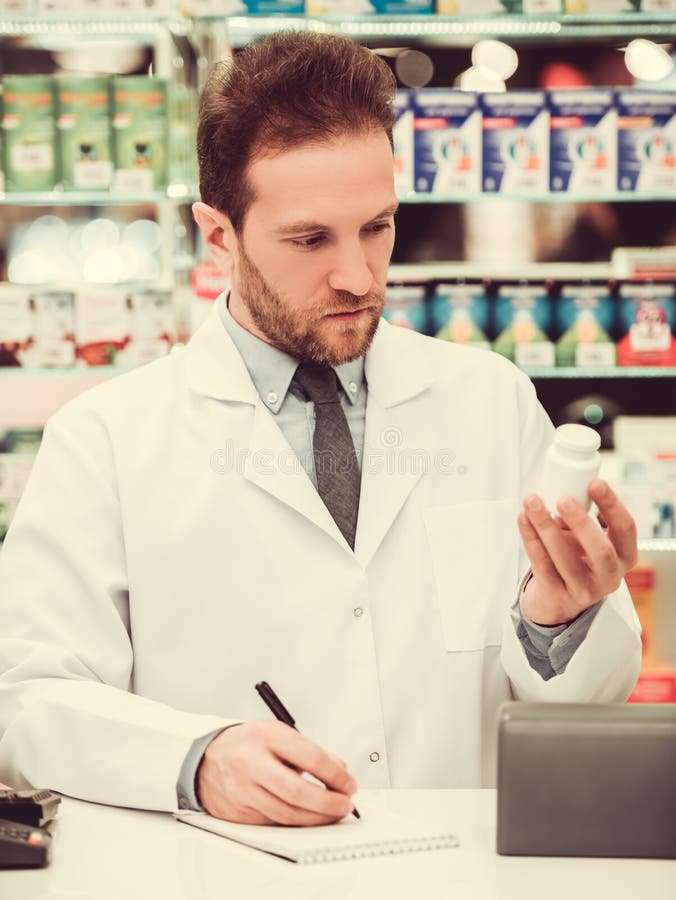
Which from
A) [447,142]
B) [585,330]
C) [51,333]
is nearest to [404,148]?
[447,142]

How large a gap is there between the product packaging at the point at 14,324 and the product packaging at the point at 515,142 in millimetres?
1401

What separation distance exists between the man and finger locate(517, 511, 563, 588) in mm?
171

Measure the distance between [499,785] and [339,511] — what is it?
63cm

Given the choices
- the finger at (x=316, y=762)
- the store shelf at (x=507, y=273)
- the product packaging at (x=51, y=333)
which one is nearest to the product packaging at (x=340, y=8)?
the store shelf at (x=507, y=273)

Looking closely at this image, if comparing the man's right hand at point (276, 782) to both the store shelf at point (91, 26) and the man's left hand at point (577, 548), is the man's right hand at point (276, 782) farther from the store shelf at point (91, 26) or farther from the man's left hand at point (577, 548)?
the store shelf at point (91, 26)

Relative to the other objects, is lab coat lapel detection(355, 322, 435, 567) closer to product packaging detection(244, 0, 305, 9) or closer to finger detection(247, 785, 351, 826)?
finger detection(247, 785, 351, 826)

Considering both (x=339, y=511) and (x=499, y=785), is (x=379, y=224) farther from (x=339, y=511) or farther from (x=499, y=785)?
(x=499, y=785)

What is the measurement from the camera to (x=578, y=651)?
4.58 feet

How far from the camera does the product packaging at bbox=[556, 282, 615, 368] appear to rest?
337cm

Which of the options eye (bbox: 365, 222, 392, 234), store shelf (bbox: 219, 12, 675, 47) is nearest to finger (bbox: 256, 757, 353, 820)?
eye (bbox: 365, 222, 392, 234)

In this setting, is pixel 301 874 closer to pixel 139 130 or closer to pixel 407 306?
pixel 407 306

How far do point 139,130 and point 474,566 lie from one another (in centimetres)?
211

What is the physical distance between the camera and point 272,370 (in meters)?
1.74


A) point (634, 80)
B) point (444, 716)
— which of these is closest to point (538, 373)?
point (634, 80)
